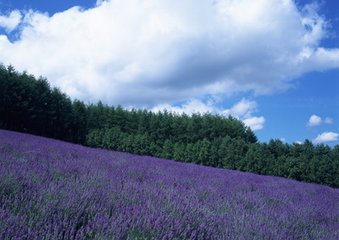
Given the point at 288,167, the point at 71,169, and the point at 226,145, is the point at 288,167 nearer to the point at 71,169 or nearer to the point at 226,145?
the point at 226,145

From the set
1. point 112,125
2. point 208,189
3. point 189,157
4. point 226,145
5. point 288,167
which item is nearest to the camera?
point 208,189

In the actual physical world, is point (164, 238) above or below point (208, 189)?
below

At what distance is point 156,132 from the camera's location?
33062 millimetres

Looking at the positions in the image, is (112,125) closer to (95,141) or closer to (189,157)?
(95,141)

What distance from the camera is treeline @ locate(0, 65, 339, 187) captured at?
21.7 meters

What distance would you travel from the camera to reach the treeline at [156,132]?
21656 millimetres

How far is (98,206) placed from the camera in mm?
2689

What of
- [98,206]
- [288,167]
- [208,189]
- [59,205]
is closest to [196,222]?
[98,206]

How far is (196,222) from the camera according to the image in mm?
2770

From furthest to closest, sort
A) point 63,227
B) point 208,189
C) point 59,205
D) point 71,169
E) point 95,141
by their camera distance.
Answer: point 95,141 < point 208,189 < point 71,169 < point 59,205 < point 63,227

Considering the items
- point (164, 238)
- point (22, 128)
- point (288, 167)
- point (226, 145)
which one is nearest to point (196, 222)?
point (164, 238)

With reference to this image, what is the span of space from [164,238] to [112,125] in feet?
114

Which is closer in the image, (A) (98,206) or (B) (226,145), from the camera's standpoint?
(A) (98,206)

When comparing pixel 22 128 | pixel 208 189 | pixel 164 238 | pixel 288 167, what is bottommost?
pixel 164 238
